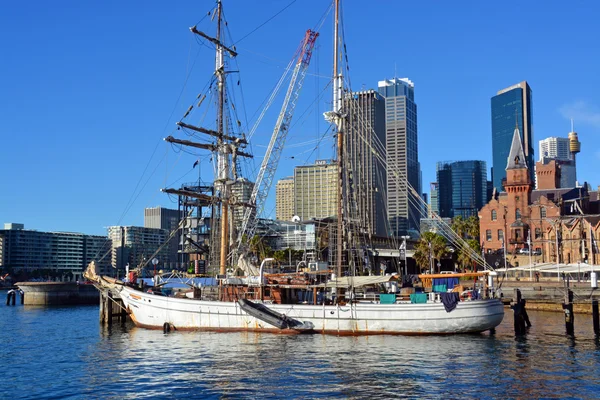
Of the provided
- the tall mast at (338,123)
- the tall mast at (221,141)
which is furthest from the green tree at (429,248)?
the tall mast at (338,123)

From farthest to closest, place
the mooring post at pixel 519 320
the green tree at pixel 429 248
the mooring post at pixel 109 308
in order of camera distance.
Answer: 1. the green tree at pixel 429 248
2. the mooring post at pixel 109 308
3. the mooring post at pixel 519 320

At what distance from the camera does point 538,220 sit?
390 feet

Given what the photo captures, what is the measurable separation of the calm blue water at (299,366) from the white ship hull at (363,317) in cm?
147

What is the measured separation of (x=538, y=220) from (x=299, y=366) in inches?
3650

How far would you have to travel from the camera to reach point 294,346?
4600cm

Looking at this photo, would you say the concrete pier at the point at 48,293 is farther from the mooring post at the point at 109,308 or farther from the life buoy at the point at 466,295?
the life buoy at the point at 466,295

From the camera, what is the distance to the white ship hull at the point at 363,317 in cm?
5066

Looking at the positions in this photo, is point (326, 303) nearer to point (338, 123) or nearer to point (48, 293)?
point (338, 123)

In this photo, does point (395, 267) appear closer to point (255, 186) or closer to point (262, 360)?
point (255, 186)

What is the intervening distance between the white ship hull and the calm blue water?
1.47 metres

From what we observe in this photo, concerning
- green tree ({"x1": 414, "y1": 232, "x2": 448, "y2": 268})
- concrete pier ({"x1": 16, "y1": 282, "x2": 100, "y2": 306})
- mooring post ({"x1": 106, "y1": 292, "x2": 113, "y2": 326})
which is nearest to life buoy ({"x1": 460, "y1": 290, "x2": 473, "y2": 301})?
mooring post ({"x1": 106, "y1": 292, "x2": 113, "y2": 326})

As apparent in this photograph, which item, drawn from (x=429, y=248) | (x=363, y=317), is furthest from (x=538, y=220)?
(x=363, y=317)

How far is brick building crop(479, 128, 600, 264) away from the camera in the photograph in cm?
10738

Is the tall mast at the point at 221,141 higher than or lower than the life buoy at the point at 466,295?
higher
